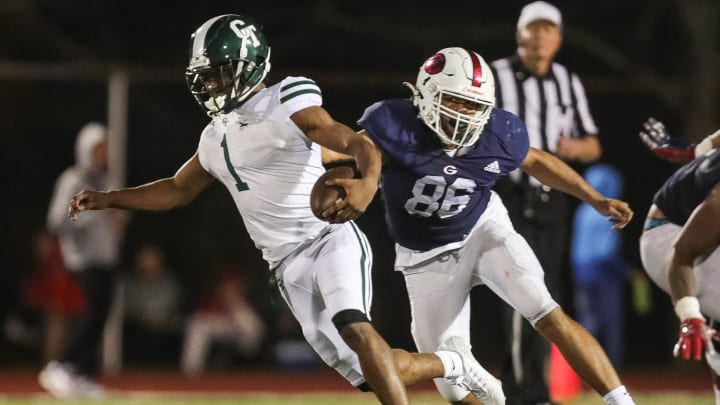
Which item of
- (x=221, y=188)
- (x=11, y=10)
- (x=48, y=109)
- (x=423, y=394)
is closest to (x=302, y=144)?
(x=423, y=394)

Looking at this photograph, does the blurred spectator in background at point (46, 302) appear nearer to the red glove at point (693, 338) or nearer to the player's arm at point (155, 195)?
the player's arm at point (155, 195)

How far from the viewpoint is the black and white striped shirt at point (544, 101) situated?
6.54 m

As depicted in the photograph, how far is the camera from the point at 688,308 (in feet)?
15.9

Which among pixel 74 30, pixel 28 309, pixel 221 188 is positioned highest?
pixel 74 30

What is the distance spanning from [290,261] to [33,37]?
9284 millimetres

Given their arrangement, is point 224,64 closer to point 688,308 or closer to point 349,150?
point 349,150

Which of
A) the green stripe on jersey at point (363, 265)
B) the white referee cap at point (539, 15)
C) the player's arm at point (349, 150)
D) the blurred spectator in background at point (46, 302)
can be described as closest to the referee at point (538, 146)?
the white referee cap at point (539, 15)

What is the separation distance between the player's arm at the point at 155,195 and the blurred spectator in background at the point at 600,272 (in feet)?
13.8

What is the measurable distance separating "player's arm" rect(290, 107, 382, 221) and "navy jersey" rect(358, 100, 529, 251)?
252mm

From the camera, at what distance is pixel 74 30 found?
13891 mm

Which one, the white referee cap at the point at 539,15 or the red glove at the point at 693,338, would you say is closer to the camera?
the red glove at the point at 693,338

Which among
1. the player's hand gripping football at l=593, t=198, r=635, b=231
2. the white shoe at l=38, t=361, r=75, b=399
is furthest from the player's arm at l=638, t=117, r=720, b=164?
the white shoe at l=38, t=361, r=75, b=399

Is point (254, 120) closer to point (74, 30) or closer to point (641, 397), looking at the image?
point (641, 397)

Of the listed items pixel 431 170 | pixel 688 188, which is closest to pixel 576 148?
pixel 688 188
